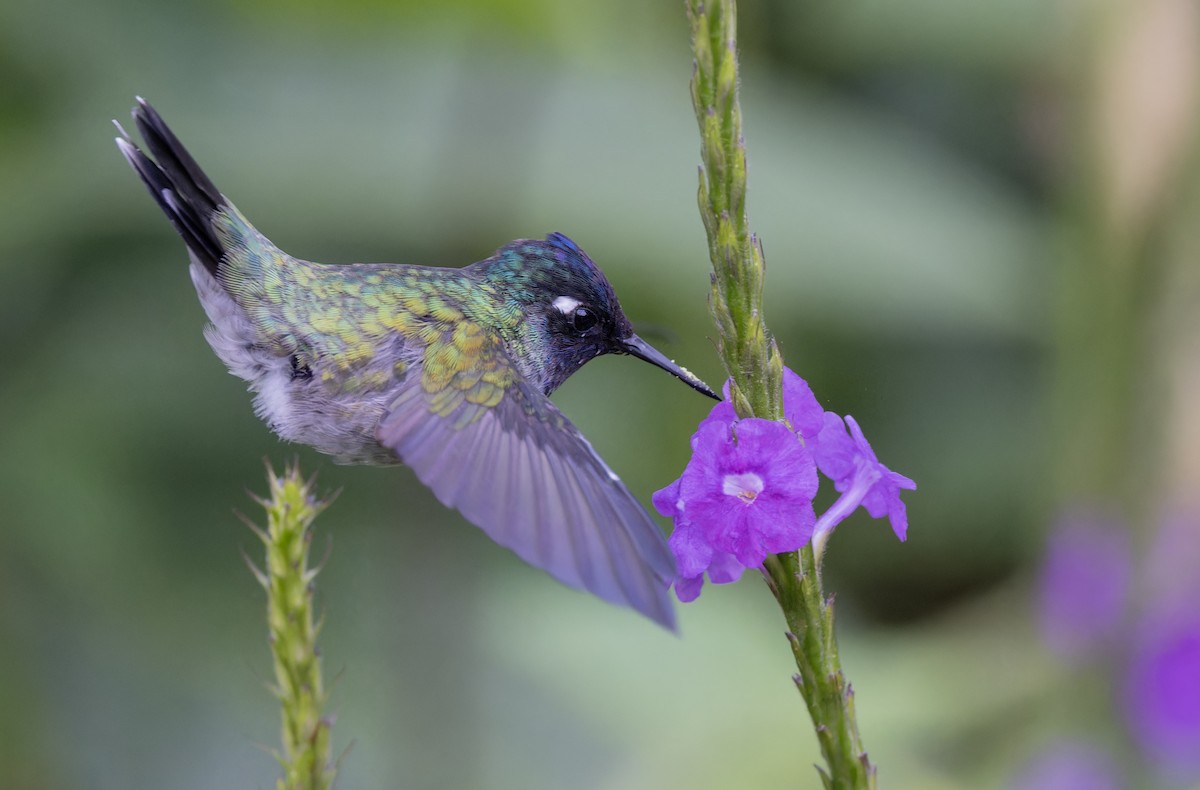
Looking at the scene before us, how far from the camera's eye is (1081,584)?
3545mm

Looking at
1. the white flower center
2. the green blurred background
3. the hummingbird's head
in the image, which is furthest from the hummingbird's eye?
the green blurred background

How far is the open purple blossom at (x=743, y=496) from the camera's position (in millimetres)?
1382

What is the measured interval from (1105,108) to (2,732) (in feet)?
11.7

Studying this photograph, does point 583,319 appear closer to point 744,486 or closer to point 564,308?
point 564,308

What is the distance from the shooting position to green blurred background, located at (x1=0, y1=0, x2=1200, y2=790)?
3.30m

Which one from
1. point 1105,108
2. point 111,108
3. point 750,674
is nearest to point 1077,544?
point 750,674

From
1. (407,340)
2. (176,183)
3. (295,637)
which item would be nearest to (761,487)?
(295,637)

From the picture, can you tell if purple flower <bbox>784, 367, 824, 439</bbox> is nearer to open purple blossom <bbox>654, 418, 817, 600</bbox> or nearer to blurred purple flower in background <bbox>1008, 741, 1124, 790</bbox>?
open purple blossom <bbox>654, 418, 817, 600</bbox>

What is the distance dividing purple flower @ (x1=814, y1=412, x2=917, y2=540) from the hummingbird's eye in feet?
1.87

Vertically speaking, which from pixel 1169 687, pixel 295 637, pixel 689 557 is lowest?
pixel 295 637

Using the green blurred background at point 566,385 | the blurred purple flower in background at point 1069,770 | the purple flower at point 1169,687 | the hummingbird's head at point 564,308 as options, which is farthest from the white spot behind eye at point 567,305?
the purple flower at point 1169,687

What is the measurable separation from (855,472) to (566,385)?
8.43 feet

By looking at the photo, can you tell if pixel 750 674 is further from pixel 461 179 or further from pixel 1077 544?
pixel 461 179

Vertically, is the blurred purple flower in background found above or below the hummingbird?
above
